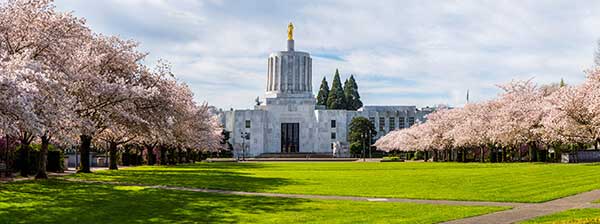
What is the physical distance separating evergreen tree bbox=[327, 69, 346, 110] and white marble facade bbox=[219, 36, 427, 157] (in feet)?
44.8

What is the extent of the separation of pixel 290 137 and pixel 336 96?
76.0 feet

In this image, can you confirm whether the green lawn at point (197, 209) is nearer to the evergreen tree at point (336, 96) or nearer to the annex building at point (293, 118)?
the annex building at point (293, 118)

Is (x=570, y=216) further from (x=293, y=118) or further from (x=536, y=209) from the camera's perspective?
(x=293, y=118)

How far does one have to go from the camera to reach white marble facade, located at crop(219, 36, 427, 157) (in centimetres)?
17338

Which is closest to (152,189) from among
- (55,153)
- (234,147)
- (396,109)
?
(55,153)

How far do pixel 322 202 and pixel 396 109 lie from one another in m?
164

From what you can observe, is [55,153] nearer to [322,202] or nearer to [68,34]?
[68,34]

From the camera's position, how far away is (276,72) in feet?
586

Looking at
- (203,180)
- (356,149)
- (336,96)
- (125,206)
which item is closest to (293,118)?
(336,96)

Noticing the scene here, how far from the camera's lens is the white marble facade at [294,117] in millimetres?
173375

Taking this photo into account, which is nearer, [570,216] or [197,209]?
[570,216]

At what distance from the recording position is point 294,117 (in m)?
177

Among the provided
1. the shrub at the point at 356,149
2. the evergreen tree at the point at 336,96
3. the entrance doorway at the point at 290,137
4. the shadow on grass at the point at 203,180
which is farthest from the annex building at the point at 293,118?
the shadow on grass at the point at 203,180

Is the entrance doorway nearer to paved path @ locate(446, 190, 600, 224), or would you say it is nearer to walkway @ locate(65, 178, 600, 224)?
walkway @ locate(65, 178, 600, 224)
